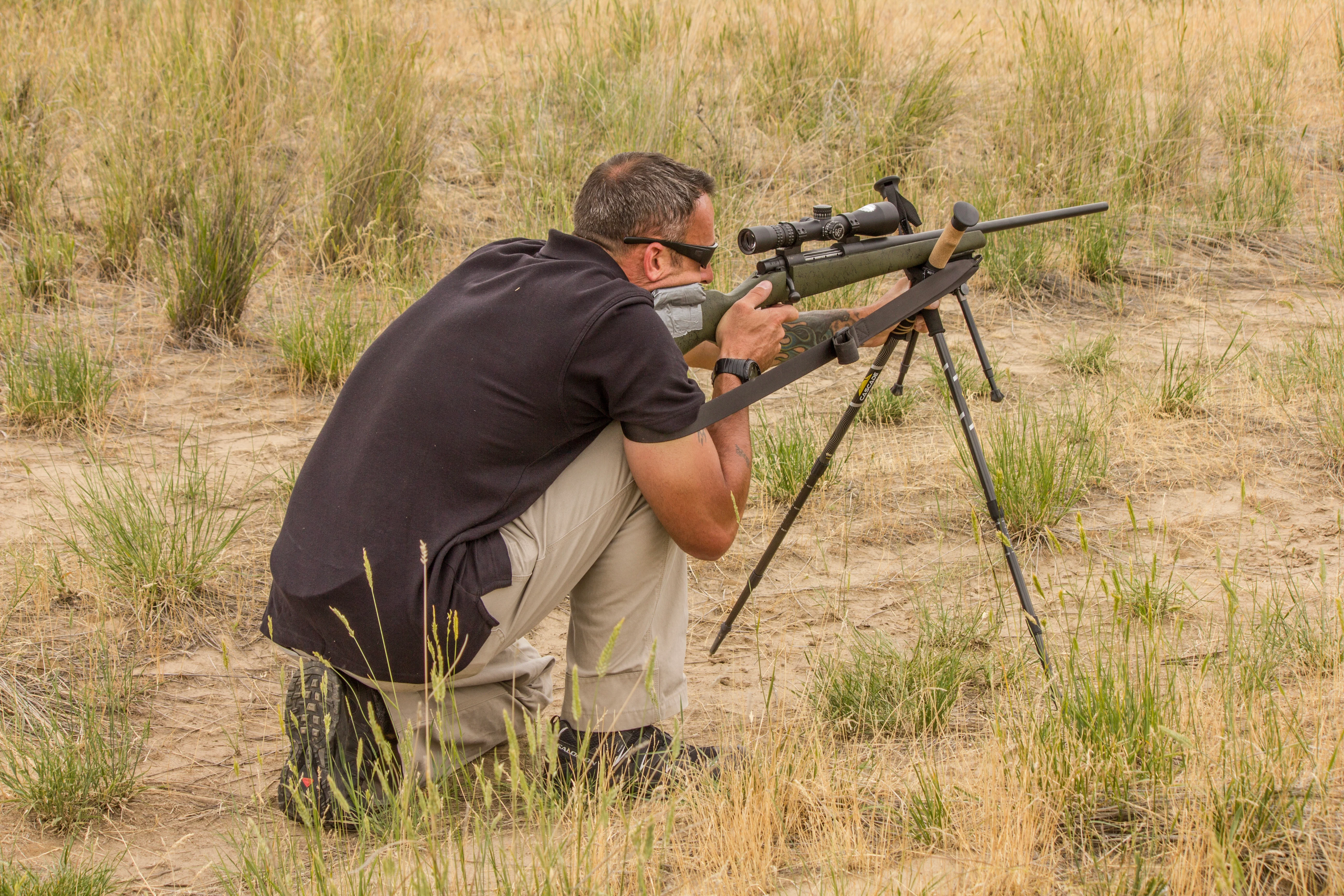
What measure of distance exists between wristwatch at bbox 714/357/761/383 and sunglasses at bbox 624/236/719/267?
241 millimetres

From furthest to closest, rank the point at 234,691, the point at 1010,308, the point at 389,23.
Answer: the point at 389,23 → the point at 1010,308 → the point at 234,691

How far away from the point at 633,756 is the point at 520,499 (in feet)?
→ 2.20

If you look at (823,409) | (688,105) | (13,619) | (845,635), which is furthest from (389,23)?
(845,635)

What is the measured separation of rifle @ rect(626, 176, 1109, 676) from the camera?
8.81 ft

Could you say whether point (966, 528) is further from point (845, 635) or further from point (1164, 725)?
point (1164, 725)

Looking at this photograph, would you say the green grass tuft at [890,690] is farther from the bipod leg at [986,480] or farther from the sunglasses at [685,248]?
the sunglasses at [685,248]

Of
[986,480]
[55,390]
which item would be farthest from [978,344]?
[55,390]

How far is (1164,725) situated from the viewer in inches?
82.6

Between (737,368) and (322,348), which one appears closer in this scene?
(737,368)

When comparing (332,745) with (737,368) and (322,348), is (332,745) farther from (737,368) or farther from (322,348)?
(322,348)

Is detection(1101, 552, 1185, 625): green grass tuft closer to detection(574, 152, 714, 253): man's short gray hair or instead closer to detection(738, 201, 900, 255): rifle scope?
detection(738, 201, 900, 255): rifle scope

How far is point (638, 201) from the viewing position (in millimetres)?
2613

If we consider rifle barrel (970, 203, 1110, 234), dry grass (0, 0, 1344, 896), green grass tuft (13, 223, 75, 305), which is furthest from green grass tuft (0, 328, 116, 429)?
rifle barrel (970, 203, 1110, 234)

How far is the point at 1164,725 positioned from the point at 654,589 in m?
1.14
